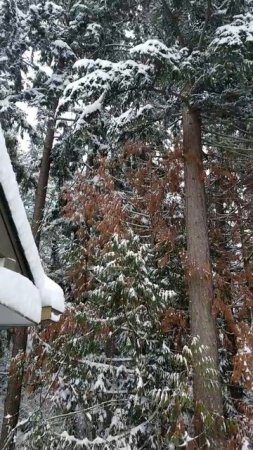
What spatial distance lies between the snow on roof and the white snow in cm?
21

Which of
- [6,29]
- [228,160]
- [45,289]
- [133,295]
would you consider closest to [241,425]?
[133,295]

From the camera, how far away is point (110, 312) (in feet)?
19.0

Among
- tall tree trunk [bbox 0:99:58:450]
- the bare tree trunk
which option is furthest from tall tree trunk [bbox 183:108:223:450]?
the bare tree trunk

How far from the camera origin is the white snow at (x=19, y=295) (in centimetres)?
262

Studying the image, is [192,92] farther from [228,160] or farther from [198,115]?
[228,160]

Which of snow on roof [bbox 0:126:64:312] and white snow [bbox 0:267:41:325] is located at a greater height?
snow on roof [bbox 0:126:64:312]

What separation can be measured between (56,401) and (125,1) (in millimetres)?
6718

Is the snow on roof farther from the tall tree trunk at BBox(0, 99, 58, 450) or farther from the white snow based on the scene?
the tall tree trunk at BBox(0, 99, 58, 450)

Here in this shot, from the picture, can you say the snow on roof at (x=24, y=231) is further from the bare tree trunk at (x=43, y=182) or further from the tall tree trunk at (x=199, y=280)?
the bare tree trunk at (x=43, y=182)

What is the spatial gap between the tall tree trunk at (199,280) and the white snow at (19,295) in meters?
2.97

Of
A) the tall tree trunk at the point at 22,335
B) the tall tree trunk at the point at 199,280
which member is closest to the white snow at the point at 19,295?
the tall tree trunk at the point at 199,280

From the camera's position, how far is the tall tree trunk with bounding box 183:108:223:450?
17.3 ft

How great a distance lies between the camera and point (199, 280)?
20.6 feet

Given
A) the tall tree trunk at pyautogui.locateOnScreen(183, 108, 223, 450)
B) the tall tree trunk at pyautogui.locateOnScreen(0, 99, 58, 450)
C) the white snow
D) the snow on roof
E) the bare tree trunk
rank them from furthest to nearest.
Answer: the bare tree trunk
the tall tree trunk at pyautogui.locateOnScreen(0, 99, 58, 450)
the tall tree trunk at pyautogui.locateOnScreen(183, 108, 223, 450)
the snow on roof
the white snow
